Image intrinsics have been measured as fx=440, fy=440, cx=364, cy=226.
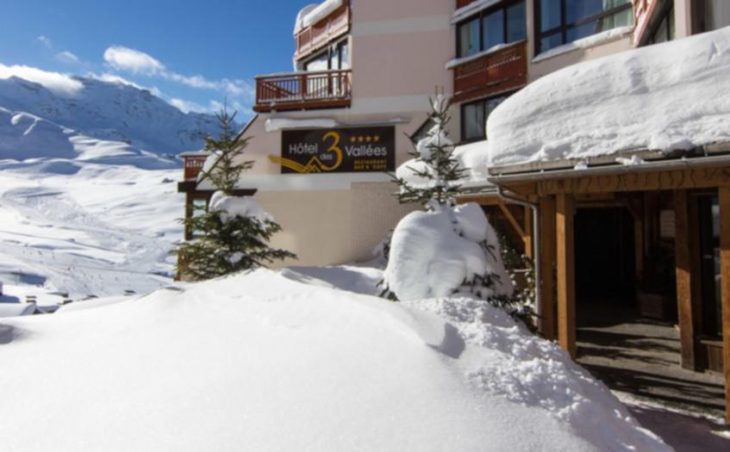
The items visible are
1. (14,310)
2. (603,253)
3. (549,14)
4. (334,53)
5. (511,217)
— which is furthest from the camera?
(334,53)

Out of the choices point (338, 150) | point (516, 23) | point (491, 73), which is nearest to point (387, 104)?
point (338, 150)

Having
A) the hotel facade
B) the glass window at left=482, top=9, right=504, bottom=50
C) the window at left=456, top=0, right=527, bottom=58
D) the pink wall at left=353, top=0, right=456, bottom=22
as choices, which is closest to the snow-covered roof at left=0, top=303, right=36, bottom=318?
the hotel facade

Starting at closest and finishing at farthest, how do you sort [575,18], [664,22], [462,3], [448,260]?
[448,260]
[664,22]
[575,18]
[462,3]

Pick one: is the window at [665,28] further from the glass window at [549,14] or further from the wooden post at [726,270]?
the wooden post at [726,270]

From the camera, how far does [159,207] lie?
5394 cm

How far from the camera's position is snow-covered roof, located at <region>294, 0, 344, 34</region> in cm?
1617

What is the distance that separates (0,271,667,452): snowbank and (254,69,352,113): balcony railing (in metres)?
11.3

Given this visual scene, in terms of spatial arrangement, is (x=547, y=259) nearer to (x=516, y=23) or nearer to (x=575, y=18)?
A: (x=575, y=18)

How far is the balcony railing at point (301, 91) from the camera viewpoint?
14883 mm

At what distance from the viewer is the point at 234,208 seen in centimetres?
986

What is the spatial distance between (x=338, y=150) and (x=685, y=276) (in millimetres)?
10709

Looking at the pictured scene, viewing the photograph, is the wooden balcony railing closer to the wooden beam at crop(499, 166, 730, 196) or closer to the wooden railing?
the wooden railing

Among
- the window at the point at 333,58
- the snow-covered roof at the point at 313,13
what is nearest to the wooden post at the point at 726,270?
the window at the point at 333,58

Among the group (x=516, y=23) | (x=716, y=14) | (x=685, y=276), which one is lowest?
(x=685, y=276)
